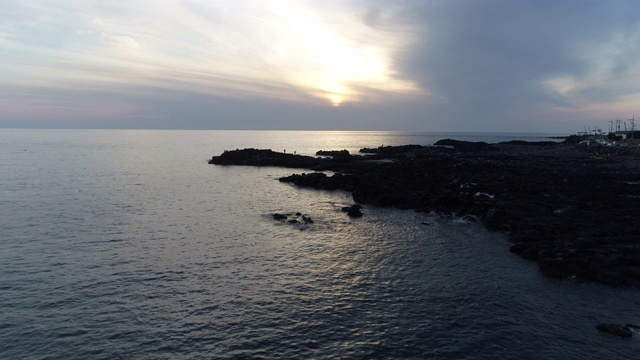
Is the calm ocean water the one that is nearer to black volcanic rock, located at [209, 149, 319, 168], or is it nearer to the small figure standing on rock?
the small figure standing on rock

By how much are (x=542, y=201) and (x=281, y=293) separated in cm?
3946

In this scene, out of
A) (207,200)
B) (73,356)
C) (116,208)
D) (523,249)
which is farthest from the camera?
(207,200)

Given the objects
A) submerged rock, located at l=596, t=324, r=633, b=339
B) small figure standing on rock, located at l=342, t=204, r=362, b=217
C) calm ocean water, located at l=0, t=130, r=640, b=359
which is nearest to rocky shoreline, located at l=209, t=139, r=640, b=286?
calm ocean water, located at l=0, t=130, r=640, b=359

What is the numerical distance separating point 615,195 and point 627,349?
41.9 m

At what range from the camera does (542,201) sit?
159 ft

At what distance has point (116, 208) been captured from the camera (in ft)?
154

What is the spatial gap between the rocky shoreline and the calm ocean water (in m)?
2.25

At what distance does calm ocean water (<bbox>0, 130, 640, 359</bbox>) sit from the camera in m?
18.0

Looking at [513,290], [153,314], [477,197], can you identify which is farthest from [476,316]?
[477,197]

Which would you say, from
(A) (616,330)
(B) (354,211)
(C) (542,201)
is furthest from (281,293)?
(C) (542,201)

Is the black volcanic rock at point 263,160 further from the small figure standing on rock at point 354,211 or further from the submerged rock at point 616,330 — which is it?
the submerged rock at point 616,330

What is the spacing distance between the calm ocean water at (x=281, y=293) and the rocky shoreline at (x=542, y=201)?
7.37 ft

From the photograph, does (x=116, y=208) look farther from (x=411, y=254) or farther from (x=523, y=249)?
(x=523, y=249)

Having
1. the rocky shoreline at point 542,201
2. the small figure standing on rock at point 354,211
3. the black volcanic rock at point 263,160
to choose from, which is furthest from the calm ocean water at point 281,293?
the black volcanic rock at point 263,160
